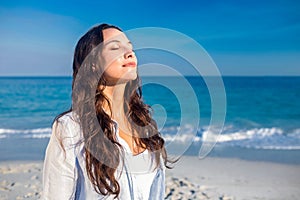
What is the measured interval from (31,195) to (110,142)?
4060 mm

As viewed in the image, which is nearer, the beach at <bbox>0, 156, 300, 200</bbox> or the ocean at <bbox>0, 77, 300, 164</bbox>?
the ocean at <bbox>0, 77, 300, 164</bbox>

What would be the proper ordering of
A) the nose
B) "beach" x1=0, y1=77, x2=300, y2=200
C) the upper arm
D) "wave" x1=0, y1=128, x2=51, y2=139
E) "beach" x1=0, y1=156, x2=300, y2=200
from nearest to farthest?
1. the upper arm
2. the nose
3. "beach" x1=0, y1=77, x2=300, y2=200
4. "beach" x1=0, y1=156, x2=300, y2=200
5. "wave" x1=0, y1=128, x2=51, y2=139

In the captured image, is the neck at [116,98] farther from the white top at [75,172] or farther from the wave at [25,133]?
the wave at [25,133]

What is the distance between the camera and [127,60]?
1576mm

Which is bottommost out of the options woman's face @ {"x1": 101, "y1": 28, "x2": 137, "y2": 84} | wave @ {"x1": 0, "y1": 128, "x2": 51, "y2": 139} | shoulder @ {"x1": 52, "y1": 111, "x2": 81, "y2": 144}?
shoulder @ {"x1": 52, "y1": 111, "x2": 81, "y2": 144}

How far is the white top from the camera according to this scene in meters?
1.45

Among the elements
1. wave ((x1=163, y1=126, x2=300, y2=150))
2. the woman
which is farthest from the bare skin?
wave ((x1=163, y1=126, x2=300, y2=150))

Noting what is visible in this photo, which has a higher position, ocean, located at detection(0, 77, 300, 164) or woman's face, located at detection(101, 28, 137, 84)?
ocean, located at detection(0, 77, 300, 164)

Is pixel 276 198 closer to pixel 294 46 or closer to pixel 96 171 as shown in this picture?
pixel 96 171

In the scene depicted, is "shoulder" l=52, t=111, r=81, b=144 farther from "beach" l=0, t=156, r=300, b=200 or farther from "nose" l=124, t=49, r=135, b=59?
"beach" l=0, t=156, r=300, b=200

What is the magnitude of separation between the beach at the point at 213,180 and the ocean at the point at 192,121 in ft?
1.73

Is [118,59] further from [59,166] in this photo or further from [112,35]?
[59,166]

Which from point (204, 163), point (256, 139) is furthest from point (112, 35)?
point (256, 139)

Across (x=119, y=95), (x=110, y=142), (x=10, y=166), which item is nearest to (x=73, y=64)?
(x=119, y=95)
